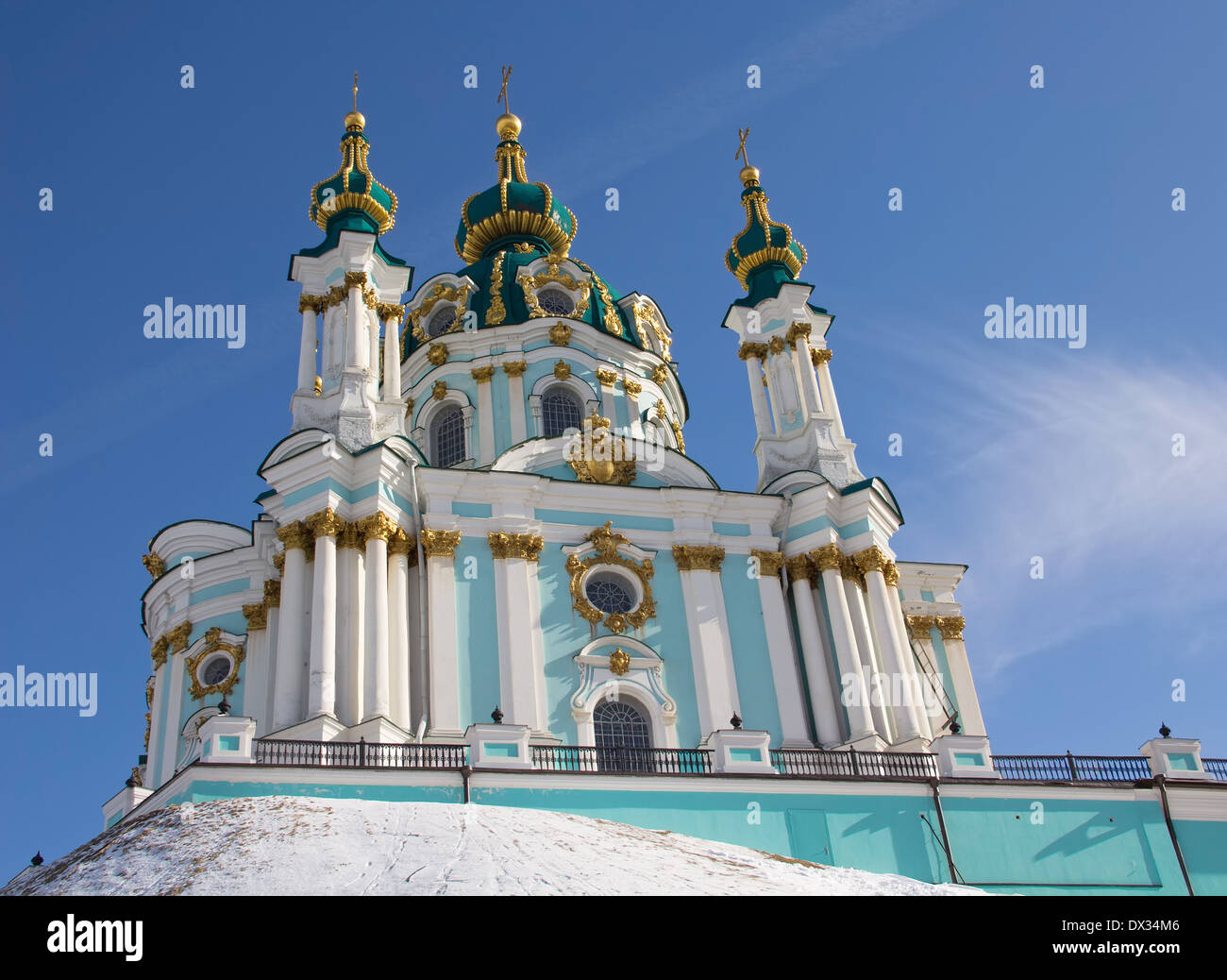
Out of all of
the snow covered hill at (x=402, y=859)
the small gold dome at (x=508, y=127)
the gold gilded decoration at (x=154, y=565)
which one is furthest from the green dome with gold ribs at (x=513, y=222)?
the snow covered hill at (x=402, y=859)

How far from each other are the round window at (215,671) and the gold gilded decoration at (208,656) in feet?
0.37

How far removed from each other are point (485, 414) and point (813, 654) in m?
9.39

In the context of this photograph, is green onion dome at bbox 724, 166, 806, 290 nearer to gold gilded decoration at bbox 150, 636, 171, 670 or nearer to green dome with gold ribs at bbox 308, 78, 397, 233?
green dome with gold ribs at bbox 308, 78, 397, 233

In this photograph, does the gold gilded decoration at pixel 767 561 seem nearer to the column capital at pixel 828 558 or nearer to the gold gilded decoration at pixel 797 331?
the column capital at pixel 828 558

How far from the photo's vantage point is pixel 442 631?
71.0 ft

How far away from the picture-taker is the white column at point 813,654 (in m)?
22.8

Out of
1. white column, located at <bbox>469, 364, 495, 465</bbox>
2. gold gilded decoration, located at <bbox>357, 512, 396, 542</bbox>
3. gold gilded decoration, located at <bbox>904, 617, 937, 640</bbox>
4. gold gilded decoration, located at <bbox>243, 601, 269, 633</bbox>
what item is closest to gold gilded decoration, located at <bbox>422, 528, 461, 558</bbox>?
gold gilded decoration, located at <bbox>357, 512, 396, 542</bbox>

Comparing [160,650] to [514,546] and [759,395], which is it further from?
[759,395]

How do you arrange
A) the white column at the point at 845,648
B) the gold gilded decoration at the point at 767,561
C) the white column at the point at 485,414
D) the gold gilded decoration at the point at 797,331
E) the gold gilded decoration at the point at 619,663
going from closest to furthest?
the gold gilded decoration at the point at 619,663 < the white column at the point at 845,648 < the gold gilded decoration at the point at 767,561 < the gold gilded decoration at the point at 797,331 < the white column at the point at 485,414

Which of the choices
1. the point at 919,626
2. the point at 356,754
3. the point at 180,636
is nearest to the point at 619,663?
the point at 356,754

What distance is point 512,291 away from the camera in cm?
3061

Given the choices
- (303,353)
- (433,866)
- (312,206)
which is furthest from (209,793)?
(312,206)

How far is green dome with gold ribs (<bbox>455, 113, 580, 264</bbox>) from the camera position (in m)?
34.0

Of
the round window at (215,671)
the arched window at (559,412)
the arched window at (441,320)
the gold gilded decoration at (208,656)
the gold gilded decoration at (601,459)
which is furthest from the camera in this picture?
the arched window at (441,320)
